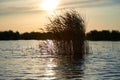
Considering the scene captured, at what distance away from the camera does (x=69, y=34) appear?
27078 millimetres

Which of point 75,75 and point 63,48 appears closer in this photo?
point 75,75

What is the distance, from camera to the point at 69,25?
26875 millimetres

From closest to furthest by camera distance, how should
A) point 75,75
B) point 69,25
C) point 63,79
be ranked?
1. point 63,79
2. point 75,75
3. point 69,25

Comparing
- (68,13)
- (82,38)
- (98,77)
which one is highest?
(68,13)

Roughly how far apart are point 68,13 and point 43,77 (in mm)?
Answer: 11358

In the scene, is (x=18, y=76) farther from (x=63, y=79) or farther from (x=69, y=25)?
(x=69, y=25)

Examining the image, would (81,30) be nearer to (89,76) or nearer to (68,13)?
(68,13)

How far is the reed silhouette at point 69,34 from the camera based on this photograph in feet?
88.2

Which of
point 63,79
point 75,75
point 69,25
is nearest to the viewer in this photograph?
point 63,79

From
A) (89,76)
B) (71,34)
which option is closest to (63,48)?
(71,34)

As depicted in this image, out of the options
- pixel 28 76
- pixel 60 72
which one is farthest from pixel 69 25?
pixel 28 76

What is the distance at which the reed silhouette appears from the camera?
26.9 metres

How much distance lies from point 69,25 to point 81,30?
3.47 feet

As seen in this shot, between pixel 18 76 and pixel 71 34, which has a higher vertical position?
pixel 71 34
